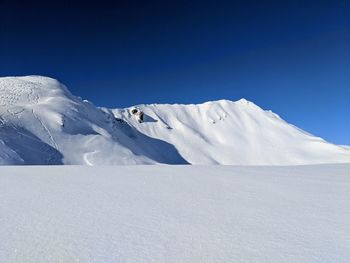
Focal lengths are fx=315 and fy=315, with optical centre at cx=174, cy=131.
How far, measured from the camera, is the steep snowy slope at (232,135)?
71.9 metres

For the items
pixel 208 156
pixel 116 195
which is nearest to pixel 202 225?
pixel 116 195

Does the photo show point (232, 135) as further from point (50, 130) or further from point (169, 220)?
point (169, 220)

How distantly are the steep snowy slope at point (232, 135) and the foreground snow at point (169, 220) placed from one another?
214 ft

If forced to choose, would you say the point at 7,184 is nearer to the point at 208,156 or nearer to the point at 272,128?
the point at 208,156

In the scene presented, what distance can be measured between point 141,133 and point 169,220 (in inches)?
2819

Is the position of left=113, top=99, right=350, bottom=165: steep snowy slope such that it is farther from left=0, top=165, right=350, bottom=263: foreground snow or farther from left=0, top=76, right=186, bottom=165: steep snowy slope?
left=0, top=165, right=350, bottom=263: foreground snow

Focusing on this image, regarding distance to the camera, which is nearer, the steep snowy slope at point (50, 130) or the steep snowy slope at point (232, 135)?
the steep snowy slope at point (50, 130)

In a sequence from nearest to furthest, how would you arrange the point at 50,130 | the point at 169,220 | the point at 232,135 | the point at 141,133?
the point at 169,220 < the point at 50,130 < the point at 141,133 < the point at 232,135

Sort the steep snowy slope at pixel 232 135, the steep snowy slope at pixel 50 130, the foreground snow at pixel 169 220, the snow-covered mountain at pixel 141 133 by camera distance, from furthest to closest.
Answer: the steep snowy slope at pixel 232 135 < the snow-covered mountain at pixel 141 133 < the steep snowy slope at pixel 50 130 < the foreground snow at pixel 169 220

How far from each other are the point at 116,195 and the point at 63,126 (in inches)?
1529

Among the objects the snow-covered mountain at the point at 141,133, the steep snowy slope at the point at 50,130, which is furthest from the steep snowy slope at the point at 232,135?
the steep snowy slope at the point at 50,130

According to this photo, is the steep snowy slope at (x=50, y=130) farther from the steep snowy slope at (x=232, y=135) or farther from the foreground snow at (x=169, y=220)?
the steep snowy slope at (x=232, y=135)

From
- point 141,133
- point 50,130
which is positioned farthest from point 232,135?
point 50,130

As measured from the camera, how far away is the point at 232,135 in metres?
85.0
